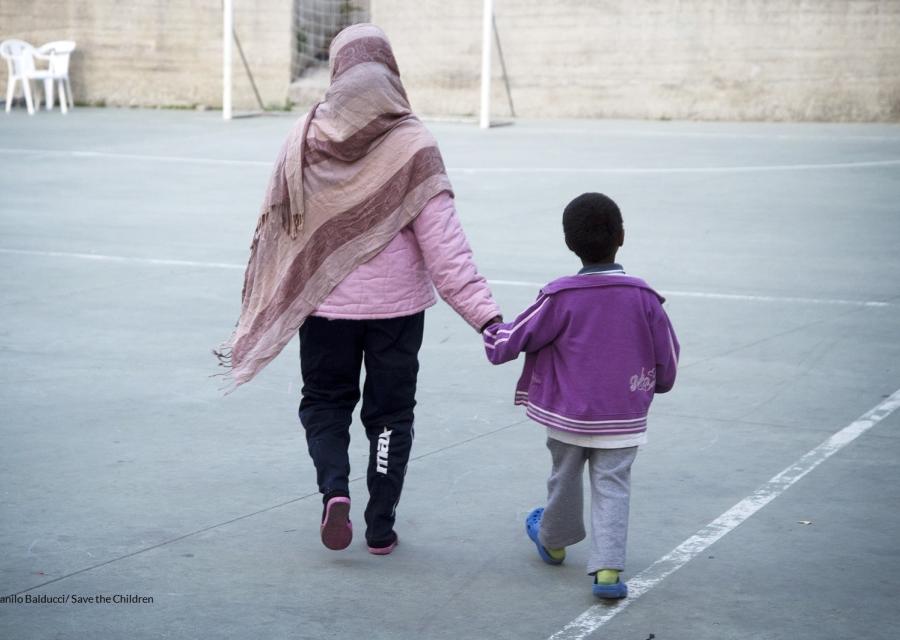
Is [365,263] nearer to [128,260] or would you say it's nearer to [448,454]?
[448,454]

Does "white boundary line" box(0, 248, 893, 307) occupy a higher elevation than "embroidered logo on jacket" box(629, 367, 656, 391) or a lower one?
lower

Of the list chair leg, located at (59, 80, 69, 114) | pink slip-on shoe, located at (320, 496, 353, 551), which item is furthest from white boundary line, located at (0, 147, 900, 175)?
pink slip-on shoe, located at (320, 496, 353, 551)

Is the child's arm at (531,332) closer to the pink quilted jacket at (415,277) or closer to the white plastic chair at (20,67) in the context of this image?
the pink quilted jacket at (415,277)

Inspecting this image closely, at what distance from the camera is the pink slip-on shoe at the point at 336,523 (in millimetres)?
4562

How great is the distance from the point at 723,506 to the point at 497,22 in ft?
68.0

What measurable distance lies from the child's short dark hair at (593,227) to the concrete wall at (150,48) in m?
22.8

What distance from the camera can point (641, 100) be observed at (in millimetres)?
24422

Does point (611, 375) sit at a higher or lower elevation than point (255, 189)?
higher

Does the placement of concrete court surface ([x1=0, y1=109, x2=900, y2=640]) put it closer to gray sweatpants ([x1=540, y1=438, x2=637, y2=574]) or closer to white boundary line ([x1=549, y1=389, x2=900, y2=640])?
white boundary line ([x1=549, y1=389, x2=900, y2=640])

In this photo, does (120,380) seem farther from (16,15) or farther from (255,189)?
(16,15)

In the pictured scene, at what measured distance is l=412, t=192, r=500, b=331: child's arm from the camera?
15.0 feet

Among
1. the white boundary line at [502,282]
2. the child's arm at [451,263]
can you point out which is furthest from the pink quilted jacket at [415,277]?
the white boundary line at [502,282]

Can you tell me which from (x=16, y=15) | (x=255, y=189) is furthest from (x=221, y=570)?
(x=16, y=15)

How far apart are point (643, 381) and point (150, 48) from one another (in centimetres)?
2435
